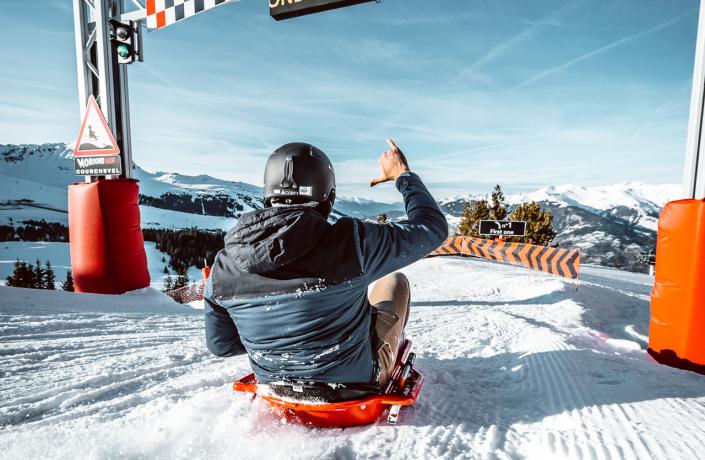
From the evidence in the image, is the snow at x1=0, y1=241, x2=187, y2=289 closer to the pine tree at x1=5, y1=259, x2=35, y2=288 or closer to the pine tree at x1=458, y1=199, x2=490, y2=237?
the pine tree at x1=5, y1=259, x2=35, y2=288

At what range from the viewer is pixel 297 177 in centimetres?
165

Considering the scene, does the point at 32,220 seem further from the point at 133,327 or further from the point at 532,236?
the point at 133,327

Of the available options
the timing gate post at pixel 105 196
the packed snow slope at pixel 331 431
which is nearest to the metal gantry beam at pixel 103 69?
the timing gate post at pixel 105 196

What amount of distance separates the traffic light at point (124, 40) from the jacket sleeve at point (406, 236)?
5548mm

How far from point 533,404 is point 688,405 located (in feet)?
2.61

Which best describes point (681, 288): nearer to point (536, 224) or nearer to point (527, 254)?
point (527, 254)

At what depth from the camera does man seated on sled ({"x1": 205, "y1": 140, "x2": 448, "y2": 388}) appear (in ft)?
4.80

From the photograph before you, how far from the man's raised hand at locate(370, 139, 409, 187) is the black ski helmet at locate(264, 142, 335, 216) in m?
0.39

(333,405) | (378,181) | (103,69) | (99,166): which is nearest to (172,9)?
(103,69)

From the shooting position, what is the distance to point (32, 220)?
506 feet

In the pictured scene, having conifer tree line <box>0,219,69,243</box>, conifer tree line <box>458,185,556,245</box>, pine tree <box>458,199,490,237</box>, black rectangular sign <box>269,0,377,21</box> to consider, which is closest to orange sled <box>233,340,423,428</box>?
black rectangular sign <box>269,0,377,21</box>

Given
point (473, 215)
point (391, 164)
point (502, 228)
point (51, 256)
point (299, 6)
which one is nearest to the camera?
point (391, 164)

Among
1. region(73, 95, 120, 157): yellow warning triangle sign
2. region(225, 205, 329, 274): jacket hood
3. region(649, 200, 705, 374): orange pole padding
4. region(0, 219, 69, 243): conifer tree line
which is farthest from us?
region(0, 219, 69, 243): conifer tree line

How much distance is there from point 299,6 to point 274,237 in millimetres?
3779
